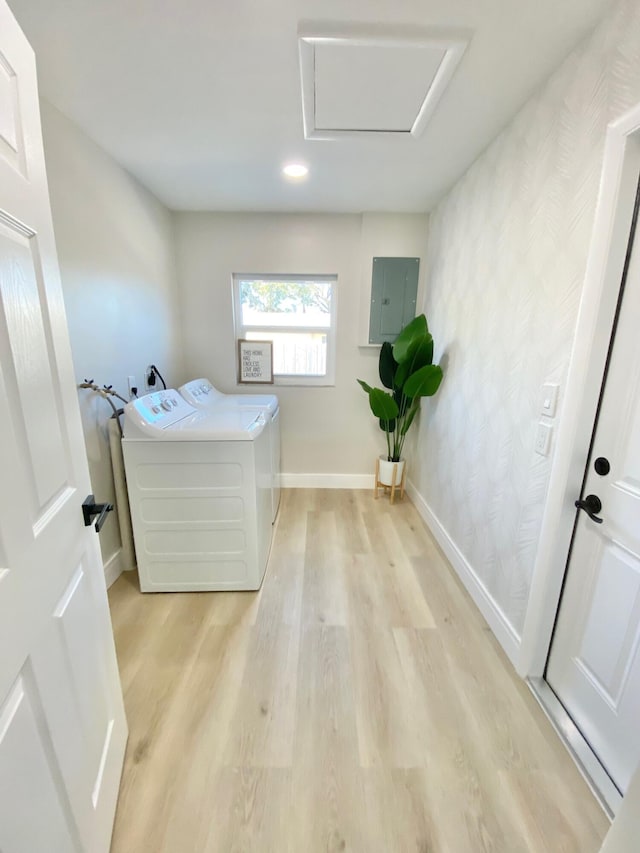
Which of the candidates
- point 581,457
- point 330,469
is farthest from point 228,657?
point 330,469

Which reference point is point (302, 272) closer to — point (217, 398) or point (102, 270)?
point (217, 398)

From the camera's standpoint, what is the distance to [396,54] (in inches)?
48.7

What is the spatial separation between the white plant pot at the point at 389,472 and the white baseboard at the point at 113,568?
2113 mm

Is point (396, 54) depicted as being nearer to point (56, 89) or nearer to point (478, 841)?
point (56, 89)

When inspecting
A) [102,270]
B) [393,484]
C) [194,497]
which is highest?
[102,270]

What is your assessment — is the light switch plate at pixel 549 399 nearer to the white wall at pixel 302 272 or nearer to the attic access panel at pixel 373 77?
the attic access panel at pixel 373 77

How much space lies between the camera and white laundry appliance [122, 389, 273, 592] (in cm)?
179

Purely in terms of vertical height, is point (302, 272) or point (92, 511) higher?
point (302, 272)

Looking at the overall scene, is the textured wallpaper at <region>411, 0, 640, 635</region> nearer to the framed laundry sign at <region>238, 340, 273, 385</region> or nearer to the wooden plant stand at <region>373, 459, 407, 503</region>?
the wooden plant stand at <region>373, 459, 407, 503</region>

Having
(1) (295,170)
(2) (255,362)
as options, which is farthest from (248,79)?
(2) (255,362)

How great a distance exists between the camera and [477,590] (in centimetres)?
190

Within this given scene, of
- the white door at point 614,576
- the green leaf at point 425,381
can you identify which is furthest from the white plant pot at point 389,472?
the white door at point 614,576

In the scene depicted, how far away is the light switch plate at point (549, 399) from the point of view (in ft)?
4.34

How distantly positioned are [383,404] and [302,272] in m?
1.33
